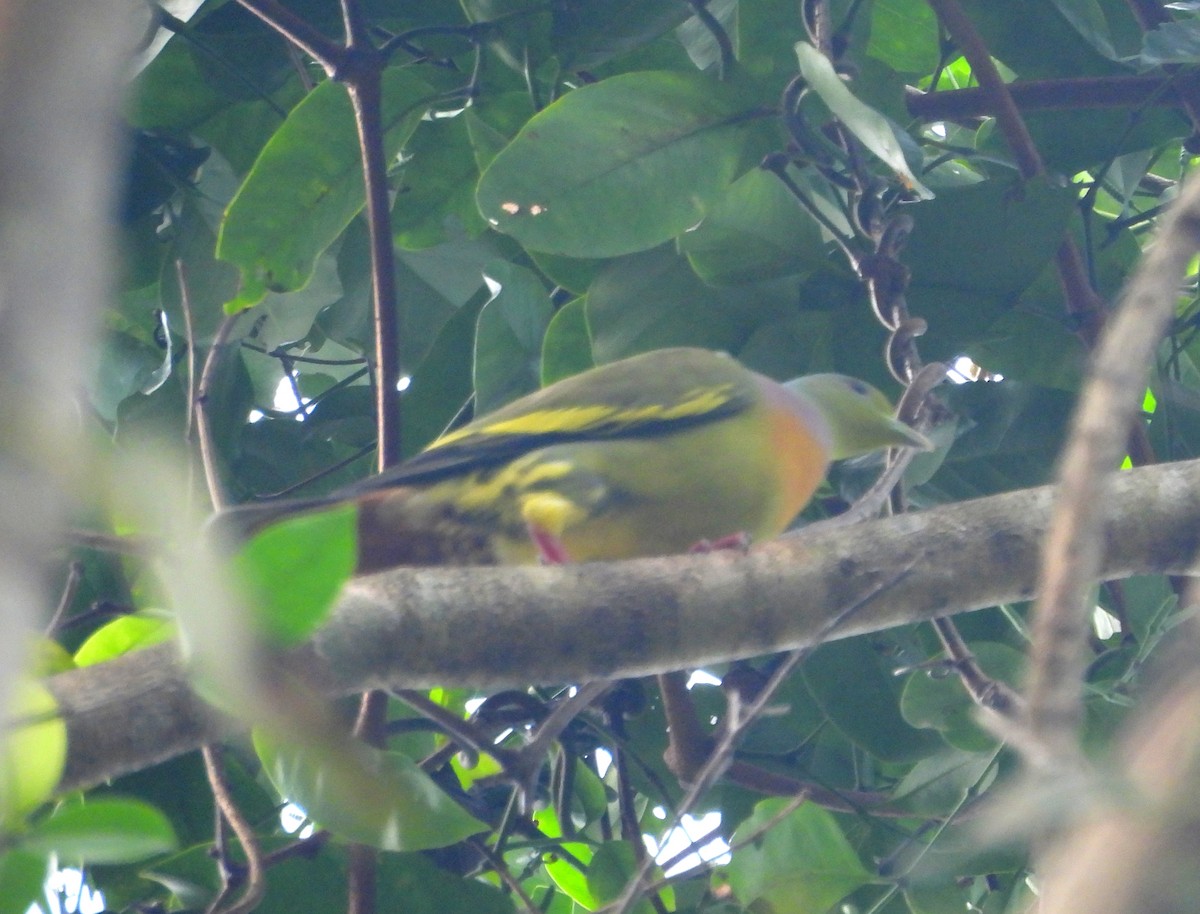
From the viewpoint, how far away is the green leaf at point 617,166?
110 inches

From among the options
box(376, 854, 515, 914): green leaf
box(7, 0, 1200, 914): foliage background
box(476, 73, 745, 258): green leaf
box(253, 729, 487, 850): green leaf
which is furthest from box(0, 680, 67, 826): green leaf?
box(476, 73, 745, 258): green leaf

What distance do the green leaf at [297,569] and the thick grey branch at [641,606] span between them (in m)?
0.56

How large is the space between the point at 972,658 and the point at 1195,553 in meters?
0.52

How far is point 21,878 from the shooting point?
1.26 m

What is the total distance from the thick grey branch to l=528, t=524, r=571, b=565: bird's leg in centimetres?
65

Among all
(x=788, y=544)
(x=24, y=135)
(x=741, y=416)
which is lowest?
(x=741, y=416)

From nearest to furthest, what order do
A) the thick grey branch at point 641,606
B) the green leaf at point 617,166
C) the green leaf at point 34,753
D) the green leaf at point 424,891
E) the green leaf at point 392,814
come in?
the green leaf at point 34,753 < the thick grey branch at point 641,606 < the green leaf at point 392,814 < the green leaf at point 424,891 < the green leaf at point 617,166

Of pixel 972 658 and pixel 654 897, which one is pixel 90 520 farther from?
pixel 972 658

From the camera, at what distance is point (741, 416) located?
3.14 meters

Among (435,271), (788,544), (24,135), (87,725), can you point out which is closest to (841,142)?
(435,271)

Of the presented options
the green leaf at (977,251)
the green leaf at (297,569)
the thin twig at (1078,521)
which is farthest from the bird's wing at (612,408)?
the thin twig at (1078,521)

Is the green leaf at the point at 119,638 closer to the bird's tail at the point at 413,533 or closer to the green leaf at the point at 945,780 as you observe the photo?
the bird's tail at the point at 413,533

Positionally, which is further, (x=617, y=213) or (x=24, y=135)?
(x=617, y=213)

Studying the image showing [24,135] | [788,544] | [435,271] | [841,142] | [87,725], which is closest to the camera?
[24,135]
